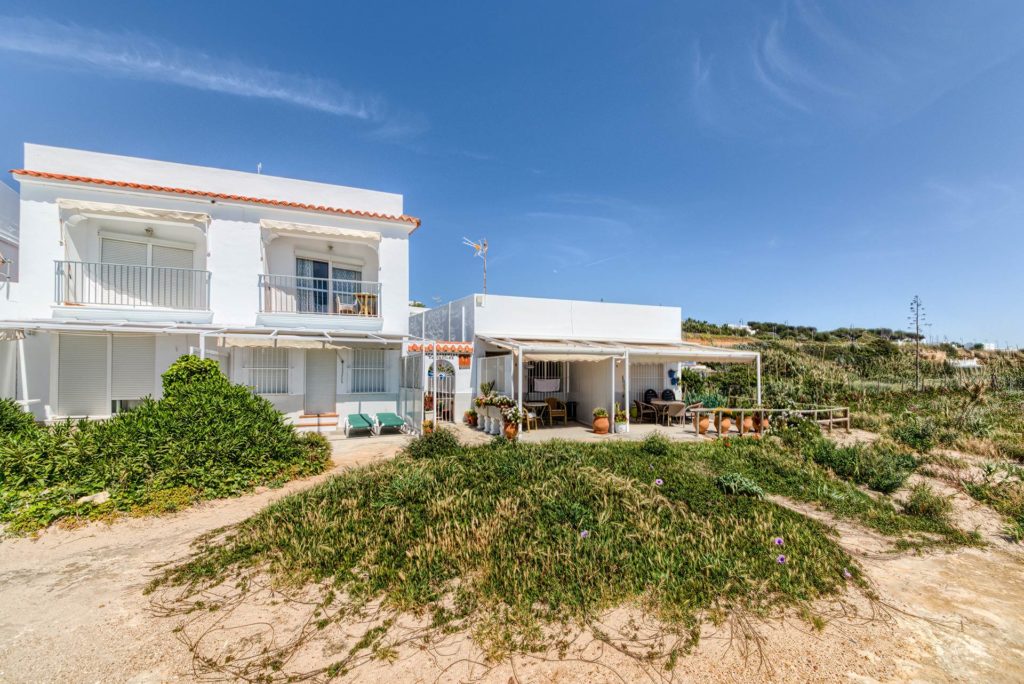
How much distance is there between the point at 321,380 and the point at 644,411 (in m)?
12.6

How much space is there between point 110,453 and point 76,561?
9.38 ft

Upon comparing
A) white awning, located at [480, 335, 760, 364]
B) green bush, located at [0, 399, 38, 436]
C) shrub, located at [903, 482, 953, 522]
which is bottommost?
shrub, located at [903, 482, 953, 522]

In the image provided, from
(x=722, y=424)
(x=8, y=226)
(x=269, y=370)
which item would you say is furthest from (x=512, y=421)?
(x=8, y=226)

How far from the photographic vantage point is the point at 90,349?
14.3 meters

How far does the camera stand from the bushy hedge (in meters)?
7.41

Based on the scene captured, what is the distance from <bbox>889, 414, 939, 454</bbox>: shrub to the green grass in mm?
6206

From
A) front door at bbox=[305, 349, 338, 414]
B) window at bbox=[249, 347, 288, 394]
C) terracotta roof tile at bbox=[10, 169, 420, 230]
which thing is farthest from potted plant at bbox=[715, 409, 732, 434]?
window at bbox=[249, 347, 288, 394]

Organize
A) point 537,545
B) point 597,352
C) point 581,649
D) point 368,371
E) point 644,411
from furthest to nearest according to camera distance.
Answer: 1. point 644,411
2. point 368,371
3. point 597,352
4. point 537,545
5. point 581,649

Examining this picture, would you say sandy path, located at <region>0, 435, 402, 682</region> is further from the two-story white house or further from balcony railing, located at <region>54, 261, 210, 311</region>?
balcony railing, located at <region>54, 261, 210, 311</region>

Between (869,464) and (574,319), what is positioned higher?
(574,319)

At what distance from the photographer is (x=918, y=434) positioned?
45.4 ft

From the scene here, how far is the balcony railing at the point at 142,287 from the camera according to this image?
14.8 m

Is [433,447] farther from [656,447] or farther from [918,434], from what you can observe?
[918,434]

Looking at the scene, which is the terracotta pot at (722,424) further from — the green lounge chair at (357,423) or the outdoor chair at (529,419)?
the green lounge chair at (357,423)
